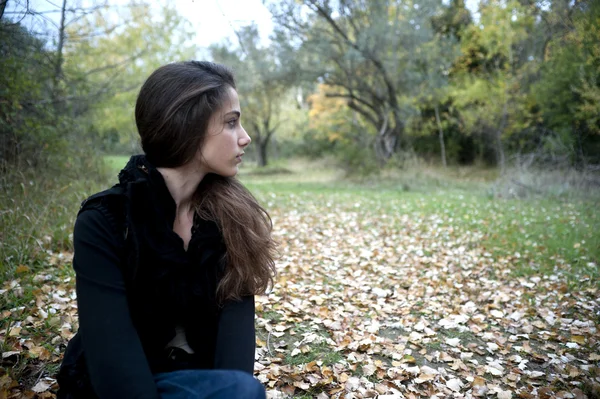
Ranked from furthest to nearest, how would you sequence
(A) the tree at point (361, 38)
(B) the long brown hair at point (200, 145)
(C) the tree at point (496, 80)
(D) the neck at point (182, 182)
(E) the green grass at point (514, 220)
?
(C) the tree at point (496, 80)
(A) the tree at point (361, 38)
(E) the green grass at point (514, 220)
(D) the neck at point (182, 182)
(B) the long brown hair at point (200, 145)

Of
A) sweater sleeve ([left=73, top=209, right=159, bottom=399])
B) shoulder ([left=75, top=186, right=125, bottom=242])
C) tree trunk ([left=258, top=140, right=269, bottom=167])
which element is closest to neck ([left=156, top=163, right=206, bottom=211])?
shoulder ([left=75, top=186, right=125, bottom=242])

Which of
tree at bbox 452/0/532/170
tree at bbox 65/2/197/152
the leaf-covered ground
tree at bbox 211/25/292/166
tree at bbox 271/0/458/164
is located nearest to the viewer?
the leaf-covered ground

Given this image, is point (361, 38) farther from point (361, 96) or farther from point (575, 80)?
point (575, 80)

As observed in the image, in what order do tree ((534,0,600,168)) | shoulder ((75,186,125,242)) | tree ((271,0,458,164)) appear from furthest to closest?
1. tree ((271,0,458,164))
2. tree ((534,0,600,168))
3. shoulder ((75,186,125,242))

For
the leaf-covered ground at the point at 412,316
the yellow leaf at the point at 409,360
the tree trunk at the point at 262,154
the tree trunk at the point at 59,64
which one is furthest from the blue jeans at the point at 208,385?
the tree trunk at the point at 262,154

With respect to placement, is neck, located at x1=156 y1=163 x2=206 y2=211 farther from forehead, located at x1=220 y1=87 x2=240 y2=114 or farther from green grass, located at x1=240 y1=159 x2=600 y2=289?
green grass, located at x1=240 y1=159 x2=600 y2=289

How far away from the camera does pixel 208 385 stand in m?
1.28

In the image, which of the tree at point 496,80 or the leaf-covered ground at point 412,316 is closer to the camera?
the leaf-covered ground at point 412,316

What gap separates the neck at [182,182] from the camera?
1.66 m

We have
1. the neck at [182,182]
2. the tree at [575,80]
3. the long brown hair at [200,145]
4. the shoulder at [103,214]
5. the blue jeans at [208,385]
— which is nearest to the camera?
the blue jeans at [208,385]

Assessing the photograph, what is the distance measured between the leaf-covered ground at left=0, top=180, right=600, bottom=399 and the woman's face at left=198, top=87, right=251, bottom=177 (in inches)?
37.2

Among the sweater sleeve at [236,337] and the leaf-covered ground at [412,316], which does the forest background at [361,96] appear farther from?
the sweater sleeve at [236,337]

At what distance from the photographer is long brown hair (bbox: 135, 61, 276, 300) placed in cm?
151

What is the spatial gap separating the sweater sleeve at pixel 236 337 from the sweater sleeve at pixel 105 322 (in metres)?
0.30
